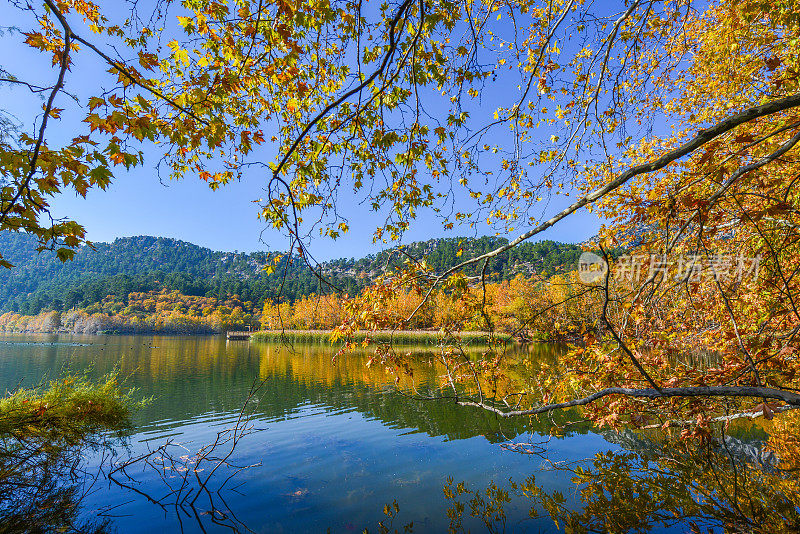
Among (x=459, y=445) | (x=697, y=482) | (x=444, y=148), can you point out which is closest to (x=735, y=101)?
(x=444, y=148)

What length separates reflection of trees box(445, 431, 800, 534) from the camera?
5.37 meters

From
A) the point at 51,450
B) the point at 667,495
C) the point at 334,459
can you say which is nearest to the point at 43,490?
the point at 51,450

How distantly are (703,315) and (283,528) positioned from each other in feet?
29.4

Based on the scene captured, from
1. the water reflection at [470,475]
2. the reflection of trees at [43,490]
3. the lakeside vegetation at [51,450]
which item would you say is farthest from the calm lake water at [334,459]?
the lakeside vegetation at [51,450]

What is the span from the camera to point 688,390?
7.66ft

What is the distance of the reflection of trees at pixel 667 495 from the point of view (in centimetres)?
537

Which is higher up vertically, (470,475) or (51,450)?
(51,450)

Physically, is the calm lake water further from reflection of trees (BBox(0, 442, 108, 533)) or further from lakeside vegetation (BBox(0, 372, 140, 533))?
lakeside vegetation (BBox(0, 372, 140, 533))

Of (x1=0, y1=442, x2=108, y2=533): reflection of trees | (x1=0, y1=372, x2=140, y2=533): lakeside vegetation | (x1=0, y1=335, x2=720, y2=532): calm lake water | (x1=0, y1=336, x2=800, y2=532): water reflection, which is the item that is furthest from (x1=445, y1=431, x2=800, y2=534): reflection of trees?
(x1=0, y1=372, x2=140, y2=533): lakeside vegetation

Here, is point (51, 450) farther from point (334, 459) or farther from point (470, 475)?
point (470, 475)

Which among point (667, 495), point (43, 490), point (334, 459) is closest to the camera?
point (667, 495)

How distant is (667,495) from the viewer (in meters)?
6.20

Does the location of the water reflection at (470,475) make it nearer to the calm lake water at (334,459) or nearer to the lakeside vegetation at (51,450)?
the calm lake water at (334,459)

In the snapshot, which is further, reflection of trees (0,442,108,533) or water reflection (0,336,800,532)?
water reflection (0,336,800,532)
